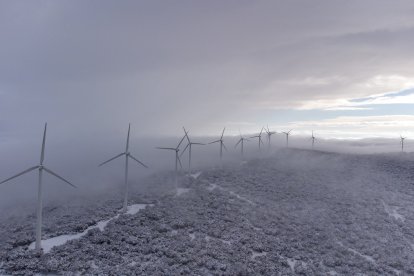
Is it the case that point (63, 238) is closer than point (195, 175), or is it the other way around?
point (63, 238)

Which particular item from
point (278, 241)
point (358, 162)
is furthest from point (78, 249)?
point (358, 162)

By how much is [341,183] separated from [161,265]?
94967 millimetres

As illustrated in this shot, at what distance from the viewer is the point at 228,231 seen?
77500 mm

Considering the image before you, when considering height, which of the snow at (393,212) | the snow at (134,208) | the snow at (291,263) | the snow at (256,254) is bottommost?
the snow at (291,263)

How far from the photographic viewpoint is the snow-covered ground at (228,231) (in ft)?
199

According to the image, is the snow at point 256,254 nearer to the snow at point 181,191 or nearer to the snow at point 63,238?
the snow at point 63,238

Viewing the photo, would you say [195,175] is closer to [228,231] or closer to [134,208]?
[134,208]

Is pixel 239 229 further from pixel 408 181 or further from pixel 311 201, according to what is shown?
pixel 408 181

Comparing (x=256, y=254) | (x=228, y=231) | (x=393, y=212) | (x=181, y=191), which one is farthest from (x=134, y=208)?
(x=393, y=212)

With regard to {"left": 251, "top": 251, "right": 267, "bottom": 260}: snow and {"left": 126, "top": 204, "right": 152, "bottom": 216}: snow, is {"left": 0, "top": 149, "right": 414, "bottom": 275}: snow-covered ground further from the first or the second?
{"left": 126, "top": 204, "right": 152, "bottom": 216}: snow

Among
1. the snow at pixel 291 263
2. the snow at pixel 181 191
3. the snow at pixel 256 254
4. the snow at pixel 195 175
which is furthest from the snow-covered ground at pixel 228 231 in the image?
the snow at pixel 195 175

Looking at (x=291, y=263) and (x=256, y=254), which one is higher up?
(x=256, y=254)

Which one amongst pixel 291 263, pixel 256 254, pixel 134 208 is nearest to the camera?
pixel 291 263

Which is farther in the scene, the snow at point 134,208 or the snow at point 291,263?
the snow at point 134,208
